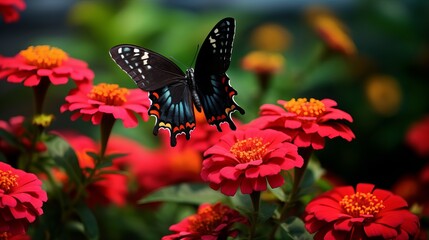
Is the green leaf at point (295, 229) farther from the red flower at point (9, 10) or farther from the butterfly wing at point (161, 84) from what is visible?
the red flower at point (9, 10)

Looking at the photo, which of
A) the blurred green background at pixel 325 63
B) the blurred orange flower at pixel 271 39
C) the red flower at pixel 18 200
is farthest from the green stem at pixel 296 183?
the blurred orange flower at pixel 271 39

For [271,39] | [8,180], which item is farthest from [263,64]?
[271,39]

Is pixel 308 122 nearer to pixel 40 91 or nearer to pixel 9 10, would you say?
pixel 40 91

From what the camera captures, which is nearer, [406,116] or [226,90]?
[226,90]

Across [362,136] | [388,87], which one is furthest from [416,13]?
[362,136]

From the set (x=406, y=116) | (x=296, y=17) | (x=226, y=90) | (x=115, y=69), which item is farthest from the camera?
(x=296, y=17)

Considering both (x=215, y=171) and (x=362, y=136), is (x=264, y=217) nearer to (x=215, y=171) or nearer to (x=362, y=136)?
(x=215, y=171)
